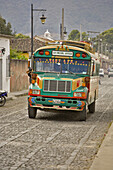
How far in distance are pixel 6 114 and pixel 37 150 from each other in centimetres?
855

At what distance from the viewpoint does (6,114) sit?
19156 millimetres

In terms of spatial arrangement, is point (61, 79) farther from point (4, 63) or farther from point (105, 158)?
point (4, 63)

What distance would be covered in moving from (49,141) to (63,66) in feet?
18.8

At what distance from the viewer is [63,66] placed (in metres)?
17.5

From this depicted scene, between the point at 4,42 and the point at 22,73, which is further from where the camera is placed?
the point at 22,73

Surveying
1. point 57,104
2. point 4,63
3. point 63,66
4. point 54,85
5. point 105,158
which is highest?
point 63,66

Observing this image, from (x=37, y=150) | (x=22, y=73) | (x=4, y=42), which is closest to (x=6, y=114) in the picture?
(x=37, y=150)

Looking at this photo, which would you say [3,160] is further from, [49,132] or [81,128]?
[81,128]

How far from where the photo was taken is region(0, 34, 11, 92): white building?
33.2m

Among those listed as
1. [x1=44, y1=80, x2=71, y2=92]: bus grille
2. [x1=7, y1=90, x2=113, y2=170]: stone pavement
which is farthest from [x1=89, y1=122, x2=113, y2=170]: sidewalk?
[x1=44, y1=80, x2=71, y2=92]: bus grille

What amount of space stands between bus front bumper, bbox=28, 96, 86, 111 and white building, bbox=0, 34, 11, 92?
16460 mm

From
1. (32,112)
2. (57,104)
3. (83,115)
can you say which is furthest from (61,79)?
(32,112)

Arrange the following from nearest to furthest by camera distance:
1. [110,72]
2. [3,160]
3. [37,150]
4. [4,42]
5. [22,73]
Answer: [3,160]
[37,150]
[4,42]
[22,73]
[110,72]

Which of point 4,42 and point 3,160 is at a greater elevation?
point 4,42
